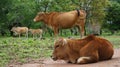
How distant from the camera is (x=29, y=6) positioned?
135 feet

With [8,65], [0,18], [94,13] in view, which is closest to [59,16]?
[8,65]

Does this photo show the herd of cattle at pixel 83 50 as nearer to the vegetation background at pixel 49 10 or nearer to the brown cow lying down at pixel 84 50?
the brown cow lying down at pixel 84 50

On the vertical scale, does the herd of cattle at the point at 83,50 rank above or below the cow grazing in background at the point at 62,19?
above

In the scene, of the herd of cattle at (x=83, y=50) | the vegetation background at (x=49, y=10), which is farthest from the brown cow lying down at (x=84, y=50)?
the vegetation background at (x=49, y=10)

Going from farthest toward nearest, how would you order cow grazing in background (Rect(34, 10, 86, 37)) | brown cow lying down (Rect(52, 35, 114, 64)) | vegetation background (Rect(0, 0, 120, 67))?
vegetation background (Rect(0, 0, 120, 67)) < cow grazing in background (Rect(34, 10, 86, 37)) < brown cow lying down (Rect(52, 35, 114, 64))

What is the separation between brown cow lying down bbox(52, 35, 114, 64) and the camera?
9406 millimetres

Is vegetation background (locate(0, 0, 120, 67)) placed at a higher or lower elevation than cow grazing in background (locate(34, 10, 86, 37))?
lower

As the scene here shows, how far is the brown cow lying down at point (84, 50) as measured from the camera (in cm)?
941

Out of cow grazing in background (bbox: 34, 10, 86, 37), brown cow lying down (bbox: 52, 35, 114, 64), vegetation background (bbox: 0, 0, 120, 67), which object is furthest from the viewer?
vegetation background (bbox: 0, 0, 120, 67)

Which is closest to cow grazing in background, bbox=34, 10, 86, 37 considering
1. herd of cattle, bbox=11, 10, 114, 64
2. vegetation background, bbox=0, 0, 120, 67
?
herd of cattle, bbox=11, 10, 114, 64

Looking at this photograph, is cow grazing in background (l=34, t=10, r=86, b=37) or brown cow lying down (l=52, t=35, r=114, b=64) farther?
cow grazing in background (l=34, t=10, r=86, b=37)

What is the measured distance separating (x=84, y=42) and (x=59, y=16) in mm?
11293

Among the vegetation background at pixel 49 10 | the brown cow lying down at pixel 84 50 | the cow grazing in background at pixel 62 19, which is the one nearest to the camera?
the brown cow lying down at pixel 84 50

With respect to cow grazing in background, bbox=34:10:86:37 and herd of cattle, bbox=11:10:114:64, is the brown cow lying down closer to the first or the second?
herd of cattle, bbox=11:10:114:64
